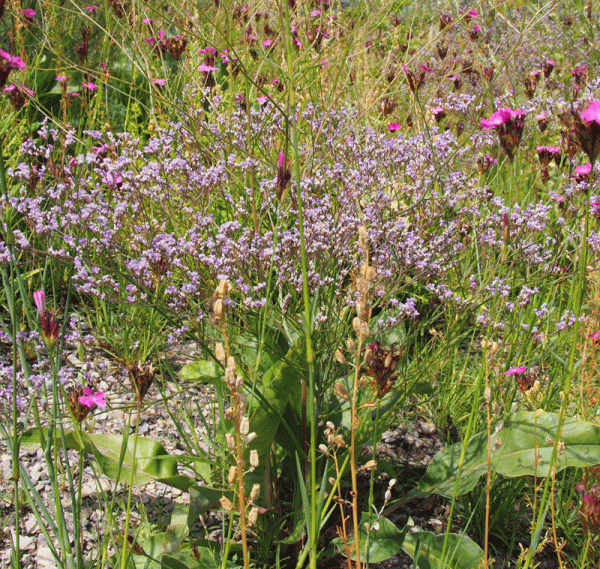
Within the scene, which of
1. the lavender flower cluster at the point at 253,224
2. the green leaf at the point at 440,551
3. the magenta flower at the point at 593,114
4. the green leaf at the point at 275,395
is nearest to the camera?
the magenta flower at the point at 593,114

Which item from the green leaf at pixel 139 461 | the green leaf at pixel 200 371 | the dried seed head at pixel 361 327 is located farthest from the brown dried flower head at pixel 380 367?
the green leaf at pixel 139 461

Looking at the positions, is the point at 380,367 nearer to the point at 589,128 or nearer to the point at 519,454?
the point at 589,128

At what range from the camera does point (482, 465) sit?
1.52 meters

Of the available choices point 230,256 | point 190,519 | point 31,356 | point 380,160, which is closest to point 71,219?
point 230,256

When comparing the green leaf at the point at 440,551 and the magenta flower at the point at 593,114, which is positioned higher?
the magenta flower at the point at 593,114

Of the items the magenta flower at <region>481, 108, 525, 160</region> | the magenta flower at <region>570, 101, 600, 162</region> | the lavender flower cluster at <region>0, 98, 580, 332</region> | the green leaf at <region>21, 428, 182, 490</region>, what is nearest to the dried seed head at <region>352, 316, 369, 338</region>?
the magenta flower at <region>570, 101, 600, 162</region>

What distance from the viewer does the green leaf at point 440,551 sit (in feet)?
4.46

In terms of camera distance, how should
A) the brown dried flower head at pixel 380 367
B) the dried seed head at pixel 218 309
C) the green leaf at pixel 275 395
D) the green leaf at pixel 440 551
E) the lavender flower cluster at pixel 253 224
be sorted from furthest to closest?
1. the lavender flower cluster at pixel 253 224
2. the green leaf at pixel 275 395
3. the green leaf at pixel 440 551
4. the brown dried flower head at pixel 380 367
5. the dried seed head at pixel 218 309

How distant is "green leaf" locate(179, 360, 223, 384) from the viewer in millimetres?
1542

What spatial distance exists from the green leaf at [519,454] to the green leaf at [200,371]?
1.93 ft

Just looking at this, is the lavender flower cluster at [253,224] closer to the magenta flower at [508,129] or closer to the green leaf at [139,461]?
the magenta flower at [508,129]

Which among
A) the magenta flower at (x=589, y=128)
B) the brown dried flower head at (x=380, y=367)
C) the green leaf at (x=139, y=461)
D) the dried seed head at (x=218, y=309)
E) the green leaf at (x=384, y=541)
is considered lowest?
the green leaf at (x=139, y=461)

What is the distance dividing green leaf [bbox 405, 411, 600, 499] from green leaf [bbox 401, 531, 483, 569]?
0.13m

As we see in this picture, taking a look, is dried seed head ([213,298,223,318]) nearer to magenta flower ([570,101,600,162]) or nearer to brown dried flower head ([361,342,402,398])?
brown dried flower head ([361,342,402,398])
